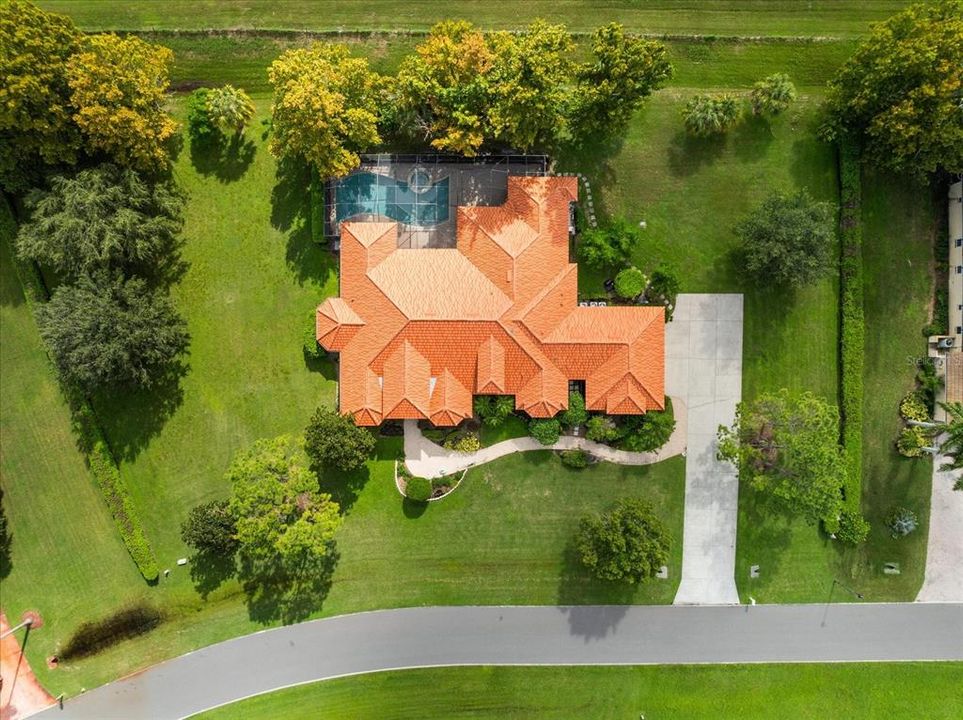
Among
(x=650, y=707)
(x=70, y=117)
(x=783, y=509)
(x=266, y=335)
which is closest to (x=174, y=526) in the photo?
(x=266, y=335)

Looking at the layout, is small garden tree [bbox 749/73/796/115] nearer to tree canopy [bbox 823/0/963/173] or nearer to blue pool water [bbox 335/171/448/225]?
tree canopy [bbox 823/0/963/173]

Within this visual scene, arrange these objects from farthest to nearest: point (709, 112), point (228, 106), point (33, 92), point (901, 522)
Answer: point (901, 522), point (228, 106), point (709, 112), point (33, 92)

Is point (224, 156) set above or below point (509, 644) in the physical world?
above

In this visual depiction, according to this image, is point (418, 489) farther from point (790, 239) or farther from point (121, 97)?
point (121, 97)

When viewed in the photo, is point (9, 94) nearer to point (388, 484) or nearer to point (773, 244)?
point (388, 484)

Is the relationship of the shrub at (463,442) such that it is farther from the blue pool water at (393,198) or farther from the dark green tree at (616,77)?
the dark green tree at (616,77)

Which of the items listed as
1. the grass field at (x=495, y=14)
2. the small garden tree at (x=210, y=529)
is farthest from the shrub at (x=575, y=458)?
the grass field at (x=495, y=14)

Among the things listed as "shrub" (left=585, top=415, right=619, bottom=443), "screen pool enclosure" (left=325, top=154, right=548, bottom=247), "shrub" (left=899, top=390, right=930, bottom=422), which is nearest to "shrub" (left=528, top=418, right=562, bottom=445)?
"shrub" (left=585, top=415, right=619, bottom=443)

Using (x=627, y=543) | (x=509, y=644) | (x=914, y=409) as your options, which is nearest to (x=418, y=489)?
(x=509, y=644)
